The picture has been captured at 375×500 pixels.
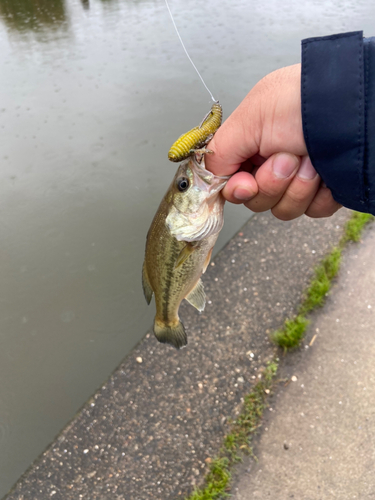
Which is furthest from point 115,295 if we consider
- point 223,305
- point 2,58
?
point 2,58

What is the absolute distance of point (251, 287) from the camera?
372cm

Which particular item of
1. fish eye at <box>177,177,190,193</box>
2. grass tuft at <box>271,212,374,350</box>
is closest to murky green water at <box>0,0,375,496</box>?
grass tuft at <box>271,212,374,350</box>

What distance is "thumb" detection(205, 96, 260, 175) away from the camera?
5.60ft

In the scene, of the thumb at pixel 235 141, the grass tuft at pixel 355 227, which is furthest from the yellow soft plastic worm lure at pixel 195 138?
the grass tuft at pixel 355 227

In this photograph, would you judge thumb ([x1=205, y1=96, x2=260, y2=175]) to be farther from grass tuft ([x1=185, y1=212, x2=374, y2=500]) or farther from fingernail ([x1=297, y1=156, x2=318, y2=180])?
grass tuft ([x1=185, y1=212, x2=374, y2=500])

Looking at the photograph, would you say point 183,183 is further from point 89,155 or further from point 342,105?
point 89,155

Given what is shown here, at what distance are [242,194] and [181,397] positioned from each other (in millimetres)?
1924

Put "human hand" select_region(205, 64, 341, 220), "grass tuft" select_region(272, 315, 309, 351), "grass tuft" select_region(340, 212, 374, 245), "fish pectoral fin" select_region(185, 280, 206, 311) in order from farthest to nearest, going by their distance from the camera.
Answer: "grass tuft" select_region(340, 212, 374, 245) → "grass tuft" select_region(272, 315, 309, 351) → "fish pectoral fin" select_region(185, 280, 206, 311) → "human hand" select_region(205, 64, 341, 220)

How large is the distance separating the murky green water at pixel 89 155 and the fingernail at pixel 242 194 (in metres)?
2.12

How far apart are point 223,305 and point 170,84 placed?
4.50m

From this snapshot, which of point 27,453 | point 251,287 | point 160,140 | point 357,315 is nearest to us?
point 27,453

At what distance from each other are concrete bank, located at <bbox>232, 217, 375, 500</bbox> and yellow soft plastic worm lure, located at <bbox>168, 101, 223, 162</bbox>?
7.04 ft

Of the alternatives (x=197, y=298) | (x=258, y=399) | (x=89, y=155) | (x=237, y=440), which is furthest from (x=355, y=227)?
(x=89, y=155)

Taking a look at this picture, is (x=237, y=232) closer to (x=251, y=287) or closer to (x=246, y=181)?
(x=251, y=287)
